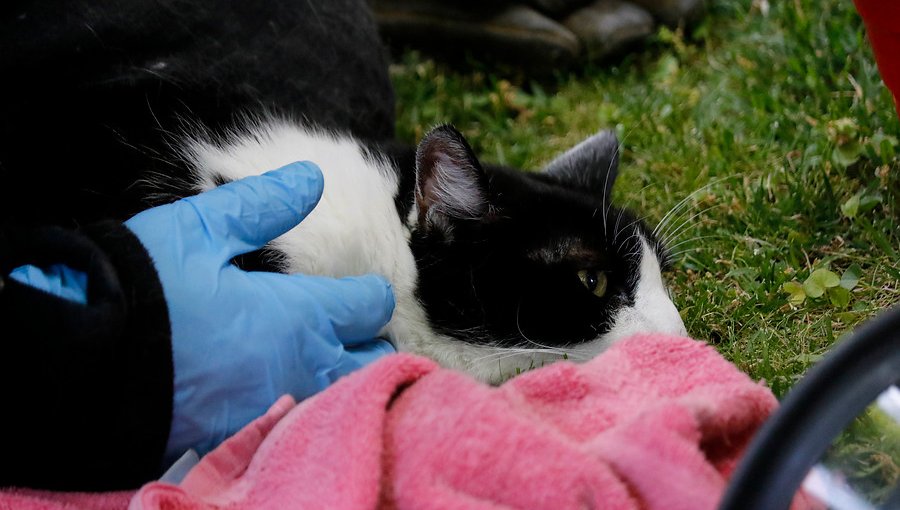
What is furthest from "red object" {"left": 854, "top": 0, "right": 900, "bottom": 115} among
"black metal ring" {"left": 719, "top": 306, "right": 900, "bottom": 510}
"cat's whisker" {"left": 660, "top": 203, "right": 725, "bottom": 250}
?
"black metal ring" {"left": 719, "top": 306, "right": 900, "bottom": 510}

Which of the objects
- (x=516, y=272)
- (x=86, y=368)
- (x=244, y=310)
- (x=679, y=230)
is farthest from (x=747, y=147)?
(x=86, y=368)

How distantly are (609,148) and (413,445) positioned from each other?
3.37ft

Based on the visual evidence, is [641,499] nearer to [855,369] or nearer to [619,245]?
[855,369]

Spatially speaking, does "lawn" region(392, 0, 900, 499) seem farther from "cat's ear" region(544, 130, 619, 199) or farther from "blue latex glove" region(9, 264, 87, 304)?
"blue latex glove" region(9, 264, 87, 304)

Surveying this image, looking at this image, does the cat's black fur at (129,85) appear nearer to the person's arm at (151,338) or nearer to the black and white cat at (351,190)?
the black and white cat at (351,190)

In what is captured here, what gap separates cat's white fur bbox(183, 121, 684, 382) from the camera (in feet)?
5.11

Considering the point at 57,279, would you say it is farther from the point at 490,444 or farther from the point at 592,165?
the point at 592,165

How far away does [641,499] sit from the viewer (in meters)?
1.04

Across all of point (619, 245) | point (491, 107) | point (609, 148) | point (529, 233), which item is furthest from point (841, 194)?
point (491, 107)

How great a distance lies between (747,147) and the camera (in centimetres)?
227

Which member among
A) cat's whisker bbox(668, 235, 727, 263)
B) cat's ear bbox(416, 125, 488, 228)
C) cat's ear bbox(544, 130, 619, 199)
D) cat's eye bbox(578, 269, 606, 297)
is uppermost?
cat's ear bbox(416, 125, 488, 228)

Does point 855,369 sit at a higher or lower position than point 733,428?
higher

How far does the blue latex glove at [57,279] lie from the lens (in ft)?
4.10

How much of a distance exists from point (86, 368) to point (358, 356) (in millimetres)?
436
